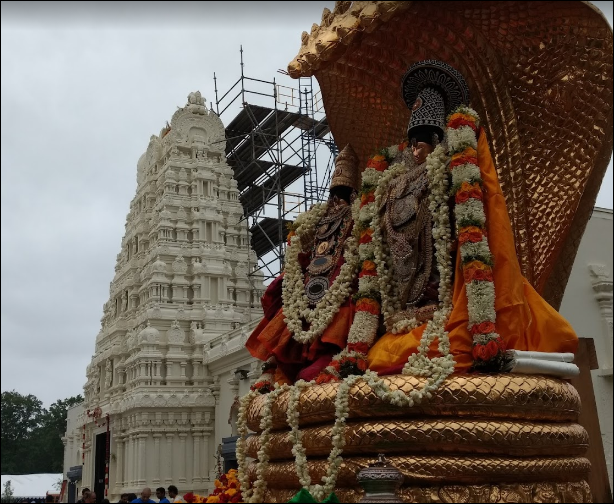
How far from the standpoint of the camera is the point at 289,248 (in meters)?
6.79

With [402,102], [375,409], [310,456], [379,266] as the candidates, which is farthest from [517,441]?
[402,102]

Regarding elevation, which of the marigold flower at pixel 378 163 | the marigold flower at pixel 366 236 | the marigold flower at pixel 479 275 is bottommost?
the marigold flower at pixel 479 275

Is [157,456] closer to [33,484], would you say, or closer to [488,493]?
[33,484]

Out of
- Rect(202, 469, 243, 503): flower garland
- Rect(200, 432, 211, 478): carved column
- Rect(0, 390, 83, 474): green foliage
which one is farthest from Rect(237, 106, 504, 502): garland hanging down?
Rect(0, 390, 83, 474): green foliage

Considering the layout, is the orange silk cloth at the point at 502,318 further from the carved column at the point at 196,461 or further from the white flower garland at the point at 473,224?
the carved column at the point at 196,461

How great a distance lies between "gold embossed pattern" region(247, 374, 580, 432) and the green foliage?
48.7 m

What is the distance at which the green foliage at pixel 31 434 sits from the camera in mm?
52188

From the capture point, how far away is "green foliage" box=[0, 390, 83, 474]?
5219 cm

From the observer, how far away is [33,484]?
36156mm

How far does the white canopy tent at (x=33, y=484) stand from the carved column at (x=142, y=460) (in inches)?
607

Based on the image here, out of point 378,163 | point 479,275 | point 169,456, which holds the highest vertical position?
point 378,163

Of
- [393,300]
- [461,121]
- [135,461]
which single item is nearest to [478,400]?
[393,300]

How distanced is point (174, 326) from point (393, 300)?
A: 18648 mm

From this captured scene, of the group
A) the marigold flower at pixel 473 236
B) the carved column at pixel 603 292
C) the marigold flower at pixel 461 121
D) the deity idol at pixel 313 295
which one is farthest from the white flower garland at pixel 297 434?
the carved column at pixel 603 292
